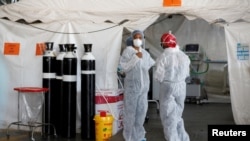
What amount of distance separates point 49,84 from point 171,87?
2.16 metres

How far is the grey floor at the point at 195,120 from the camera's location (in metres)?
5.52

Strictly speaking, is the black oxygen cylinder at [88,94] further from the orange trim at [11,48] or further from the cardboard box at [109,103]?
the orange trim at [11,48]

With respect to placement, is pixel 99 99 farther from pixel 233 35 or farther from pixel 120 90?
pixel 233 35

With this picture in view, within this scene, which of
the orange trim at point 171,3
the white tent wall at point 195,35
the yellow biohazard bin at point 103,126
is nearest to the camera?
the yellow biohazard bin at point 103,126

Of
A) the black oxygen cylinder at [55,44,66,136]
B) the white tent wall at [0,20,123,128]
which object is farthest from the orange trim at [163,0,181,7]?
the black oxygen cylinder at [55,44,66,136]

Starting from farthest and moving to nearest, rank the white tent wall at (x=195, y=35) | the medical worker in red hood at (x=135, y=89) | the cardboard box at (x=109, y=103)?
the white tent wall at (x=195, y=35) → the cardboard box at (x=109, y=103) → the medical worker in red hood at (x=135, y=89)

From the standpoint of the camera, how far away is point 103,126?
519 centimetres

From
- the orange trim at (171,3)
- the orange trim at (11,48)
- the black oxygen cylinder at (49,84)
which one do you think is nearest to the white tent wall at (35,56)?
the orange trim at (11,48)

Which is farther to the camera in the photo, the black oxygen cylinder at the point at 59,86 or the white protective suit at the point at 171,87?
the black oxygen cylinder at the point at 59,86

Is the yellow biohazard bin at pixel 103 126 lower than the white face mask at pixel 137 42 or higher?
lower

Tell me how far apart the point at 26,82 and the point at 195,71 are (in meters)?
4.81

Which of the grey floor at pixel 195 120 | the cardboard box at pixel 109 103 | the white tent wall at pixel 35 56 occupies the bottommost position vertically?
the grey floor at pixel 195 120

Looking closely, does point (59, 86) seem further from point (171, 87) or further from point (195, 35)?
point (195, 35)

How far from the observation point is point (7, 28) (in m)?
6.25
